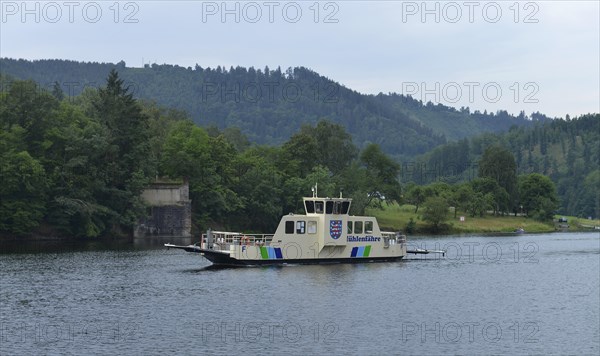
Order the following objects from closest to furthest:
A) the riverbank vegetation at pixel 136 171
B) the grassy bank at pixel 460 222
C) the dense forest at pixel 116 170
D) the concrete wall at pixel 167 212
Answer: the dense forest at pixel 116 170, the riverbank vegetation at pixel 136 171, the concrete wall at pixel 167 212, the grassy bank at pixel 460 222

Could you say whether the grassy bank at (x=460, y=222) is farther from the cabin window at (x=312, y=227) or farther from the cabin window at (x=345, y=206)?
the cabin window at (x=312, y=227)

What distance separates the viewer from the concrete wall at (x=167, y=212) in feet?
435

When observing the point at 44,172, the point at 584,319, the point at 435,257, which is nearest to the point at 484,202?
the point at 435,257

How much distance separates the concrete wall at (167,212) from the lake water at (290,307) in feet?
113

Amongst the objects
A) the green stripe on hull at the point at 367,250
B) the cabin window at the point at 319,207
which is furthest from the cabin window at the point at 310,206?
the green stripe on hull at the point at 367,250

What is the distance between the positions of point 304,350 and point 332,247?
1606 inches

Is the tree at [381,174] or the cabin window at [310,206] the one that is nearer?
the cabin window at [310,206]

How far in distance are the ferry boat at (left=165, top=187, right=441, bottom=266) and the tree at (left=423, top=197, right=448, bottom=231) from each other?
77.8 metres

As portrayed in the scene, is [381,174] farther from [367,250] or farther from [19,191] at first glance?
[367,250]

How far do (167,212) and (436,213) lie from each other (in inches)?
2188

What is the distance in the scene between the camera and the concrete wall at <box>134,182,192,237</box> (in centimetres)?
Answer: 13262

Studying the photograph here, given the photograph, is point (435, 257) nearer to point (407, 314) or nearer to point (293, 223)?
point (293, 223)

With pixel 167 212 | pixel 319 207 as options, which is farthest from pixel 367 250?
pixel 167 212

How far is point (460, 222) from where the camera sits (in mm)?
178125
